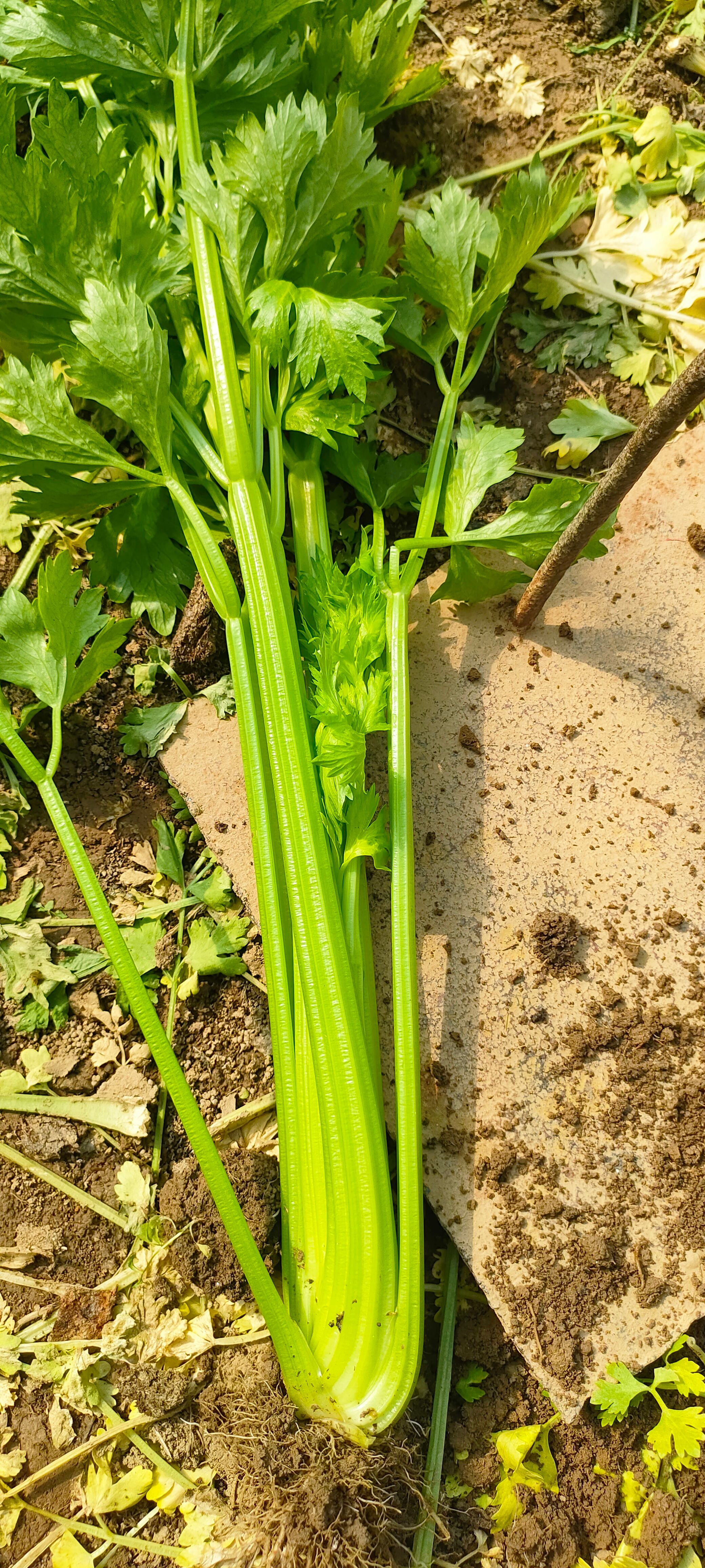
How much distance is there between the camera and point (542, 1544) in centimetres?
173

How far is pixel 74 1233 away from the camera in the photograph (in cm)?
191

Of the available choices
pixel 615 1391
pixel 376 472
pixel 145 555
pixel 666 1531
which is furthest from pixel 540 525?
pixel 666 1531

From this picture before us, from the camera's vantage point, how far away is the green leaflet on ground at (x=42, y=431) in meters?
1.77

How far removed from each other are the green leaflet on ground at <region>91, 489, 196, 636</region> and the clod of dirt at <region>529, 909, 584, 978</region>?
3.52 feet

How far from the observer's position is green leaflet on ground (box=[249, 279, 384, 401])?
65.9 inches

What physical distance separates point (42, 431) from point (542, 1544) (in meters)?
2.30

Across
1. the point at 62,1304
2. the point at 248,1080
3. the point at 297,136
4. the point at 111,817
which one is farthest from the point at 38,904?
the point at 297,136

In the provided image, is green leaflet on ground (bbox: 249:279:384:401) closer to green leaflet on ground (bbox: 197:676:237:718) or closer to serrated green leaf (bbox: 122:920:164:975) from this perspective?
green leaflet on ground (bbox: 197:676:237:718)

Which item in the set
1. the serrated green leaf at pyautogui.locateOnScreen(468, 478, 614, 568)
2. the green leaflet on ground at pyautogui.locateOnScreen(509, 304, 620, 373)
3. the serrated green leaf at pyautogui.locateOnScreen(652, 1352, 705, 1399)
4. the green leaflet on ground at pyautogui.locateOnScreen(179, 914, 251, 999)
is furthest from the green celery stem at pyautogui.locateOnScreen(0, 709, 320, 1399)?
the green leaflet on ground at pyautogui.locateOnScreen(509, 304, 620, 373)

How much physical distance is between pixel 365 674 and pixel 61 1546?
68.0 inches

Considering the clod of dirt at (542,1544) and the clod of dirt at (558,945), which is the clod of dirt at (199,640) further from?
the clod of dirt at (542,1544)

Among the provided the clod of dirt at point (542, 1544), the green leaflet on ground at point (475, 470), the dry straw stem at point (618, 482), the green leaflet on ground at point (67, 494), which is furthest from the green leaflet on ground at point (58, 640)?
the clod of dirt at point (542, 1544)

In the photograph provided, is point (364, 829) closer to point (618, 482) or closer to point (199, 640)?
point (199, 640)

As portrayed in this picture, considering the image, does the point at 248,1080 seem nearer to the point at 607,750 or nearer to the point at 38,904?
the point at 38,904
